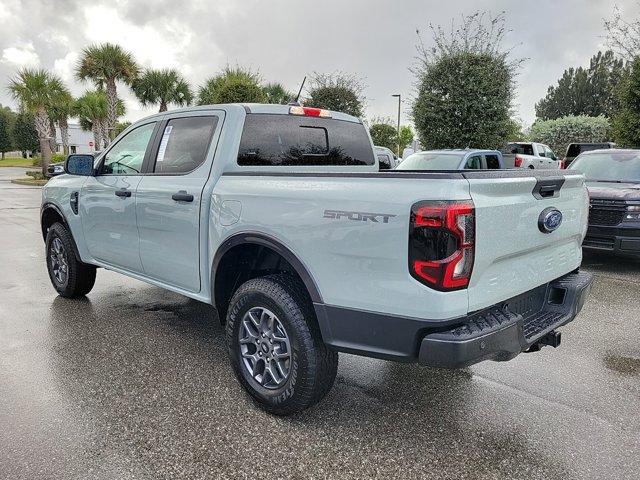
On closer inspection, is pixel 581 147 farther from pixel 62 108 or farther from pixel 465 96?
pixel 62 108

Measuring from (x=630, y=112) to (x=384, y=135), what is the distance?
22.2 m

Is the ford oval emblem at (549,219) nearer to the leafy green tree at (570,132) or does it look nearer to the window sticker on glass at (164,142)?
the window sticker on glass at (164,142)

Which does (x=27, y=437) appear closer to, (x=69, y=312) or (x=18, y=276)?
(x=69, y=312)

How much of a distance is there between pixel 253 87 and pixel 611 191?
49.9 ft

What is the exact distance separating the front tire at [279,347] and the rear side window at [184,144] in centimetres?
114

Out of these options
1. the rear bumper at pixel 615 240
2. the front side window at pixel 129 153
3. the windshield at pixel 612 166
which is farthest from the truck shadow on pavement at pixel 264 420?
the windshield at pixel 612 166

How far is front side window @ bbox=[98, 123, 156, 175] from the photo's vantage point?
13.7ft

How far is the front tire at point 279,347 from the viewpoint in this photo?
108 inches

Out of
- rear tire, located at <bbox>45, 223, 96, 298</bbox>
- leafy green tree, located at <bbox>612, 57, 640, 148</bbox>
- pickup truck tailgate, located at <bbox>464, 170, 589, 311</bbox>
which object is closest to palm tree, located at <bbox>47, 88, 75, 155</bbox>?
rear tire, located at <bbox>45, 223, 96, 298</bbox>

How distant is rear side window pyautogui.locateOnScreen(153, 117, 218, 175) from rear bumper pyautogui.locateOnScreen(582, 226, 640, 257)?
562 cm

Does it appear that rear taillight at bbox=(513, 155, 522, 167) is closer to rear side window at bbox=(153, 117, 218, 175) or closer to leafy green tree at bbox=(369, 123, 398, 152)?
rear side window at bbox=(153, 117, 218, 175)

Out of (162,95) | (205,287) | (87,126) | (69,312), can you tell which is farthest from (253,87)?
(87,126)

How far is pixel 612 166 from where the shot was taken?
25.7ft

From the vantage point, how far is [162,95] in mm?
30703
